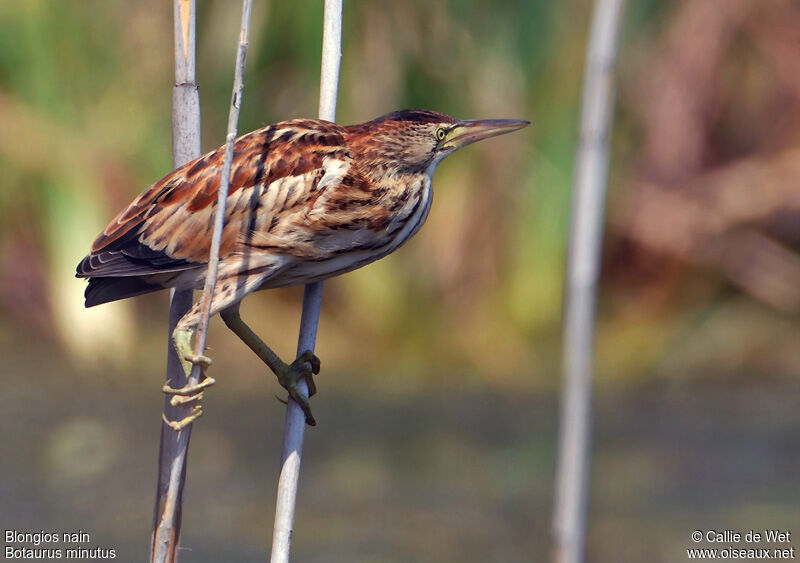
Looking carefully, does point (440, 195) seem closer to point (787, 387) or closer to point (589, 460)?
point (589, 460)

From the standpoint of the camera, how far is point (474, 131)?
8.34 ft

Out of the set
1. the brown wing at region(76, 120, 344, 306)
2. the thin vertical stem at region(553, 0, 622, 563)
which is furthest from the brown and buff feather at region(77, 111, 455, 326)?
the thin vertical stem at region(553, 0, 622, 563)

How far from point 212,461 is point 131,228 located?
7.07 feet

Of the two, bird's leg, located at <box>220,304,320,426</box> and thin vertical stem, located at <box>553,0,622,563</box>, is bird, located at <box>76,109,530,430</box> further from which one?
thin vertical stem, located at <box>553,0,622,563</box>

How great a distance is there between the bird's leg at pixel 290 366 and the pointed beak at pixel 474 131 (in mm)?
532

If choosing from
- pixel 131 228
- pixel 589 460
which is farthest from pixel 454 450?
pixel 131 228

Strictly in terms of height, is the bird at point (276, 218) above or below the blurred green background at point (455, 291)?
below

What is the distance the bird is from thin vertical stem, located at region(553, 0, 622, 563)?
2.94 feet

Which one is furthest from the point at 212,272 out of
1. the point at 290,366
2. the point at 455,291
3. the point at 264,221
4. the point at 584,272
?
the point at 455,291

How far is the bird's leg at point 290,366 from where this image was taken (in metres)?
2.37

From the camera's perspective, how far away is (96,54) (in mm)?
4641

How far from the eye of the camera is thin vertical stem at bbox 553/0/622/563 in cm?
150

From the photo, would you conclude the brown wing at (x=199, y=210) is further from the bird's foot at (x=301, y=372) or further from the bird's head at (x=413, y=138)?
the bird's foot at (x=301, y=372)

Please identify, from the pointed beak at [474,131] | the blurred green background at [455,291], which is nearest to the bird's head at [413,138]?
the pointed beak at [474,131]
